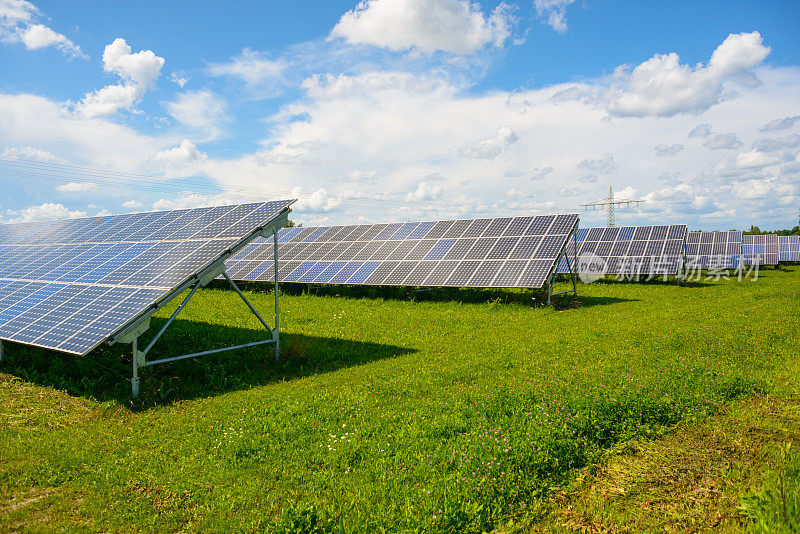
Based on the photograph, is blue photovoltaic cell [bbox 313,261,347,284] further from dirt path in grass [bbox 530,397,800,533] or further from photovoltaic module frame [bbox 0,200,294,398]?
dirt path in grass [bbox 530,397,800,533]

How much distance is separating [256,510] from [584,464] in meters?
4.36

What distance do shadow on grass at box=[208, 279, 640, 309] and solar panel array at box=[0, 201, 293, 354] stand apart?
9837 mm

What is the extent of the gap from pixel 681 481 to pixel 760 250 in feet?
172

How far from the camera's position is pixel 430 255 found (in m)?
23.3

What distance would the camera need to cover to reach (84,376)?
10133 millimetres

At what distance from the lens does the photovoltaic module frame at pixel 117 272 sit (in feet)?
29.7

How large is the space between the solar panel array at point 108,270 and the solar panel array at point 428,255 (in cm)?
938

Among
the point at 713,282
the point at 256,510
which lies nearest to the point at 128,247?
the point at 256,510

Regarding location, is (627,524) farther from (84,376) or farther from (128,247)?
(128,247)

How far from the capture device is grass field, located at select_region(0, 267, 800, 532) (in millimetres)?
5508

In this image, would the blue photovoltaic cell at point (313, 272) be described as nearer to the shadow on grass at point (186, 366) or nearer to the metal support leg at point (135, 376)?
the shadow on grass at point (186, 366)

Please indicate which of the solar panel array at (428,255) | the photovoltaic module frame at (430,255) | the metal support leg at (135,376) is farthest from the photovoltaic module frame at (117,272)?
the photovoltaic module frame at (430,255)

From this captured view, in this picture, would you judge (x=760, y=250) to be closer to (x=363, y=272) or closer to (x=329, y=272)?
(x=363, y=272)

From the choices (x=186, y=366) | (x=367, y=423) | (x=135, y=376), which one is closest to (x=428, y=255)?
(x=186, y=366)
